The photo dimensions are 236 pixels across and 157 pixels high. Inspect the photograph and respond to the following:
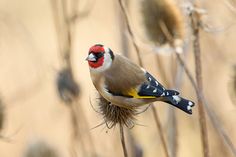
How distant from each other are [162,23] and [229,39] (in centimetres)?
77

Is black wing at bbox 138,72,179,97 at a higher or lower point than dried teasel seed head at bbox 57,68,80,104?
lower

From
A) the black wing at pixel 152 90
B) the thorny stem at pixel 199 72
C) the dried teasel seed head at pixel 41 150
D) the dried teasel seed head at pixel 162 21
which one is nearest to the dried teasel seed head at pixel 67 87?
the dried teasel seed head at pixel 41 150

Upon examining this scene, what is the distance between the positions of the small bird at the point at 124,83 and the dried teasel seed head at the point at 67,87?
902mm

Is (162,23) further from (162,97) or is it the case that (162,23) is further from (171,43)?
(162,97)

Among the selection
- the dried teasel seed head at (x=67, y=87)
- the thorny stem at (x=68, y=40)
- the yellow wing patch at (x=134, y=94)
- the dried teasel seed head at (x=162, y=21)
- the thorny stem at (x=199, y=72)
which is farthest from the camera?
the dried teasel seed head at (x=67, y=87)

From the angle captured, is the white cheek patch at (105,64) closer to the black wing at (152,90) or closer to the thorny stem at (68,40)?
the black wing at (152,90)

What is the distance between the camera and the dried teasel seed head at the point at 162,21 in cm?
322

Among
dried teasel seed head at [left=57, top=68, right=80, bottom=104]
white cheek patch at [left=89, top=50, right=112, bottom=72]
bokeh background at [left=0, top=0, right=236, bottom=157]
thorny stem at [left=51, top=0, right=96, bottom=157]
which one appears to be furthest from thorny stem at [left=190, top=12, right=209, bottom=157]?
dried teasel seed head at [left=57, top=68, right=80, bottom=104]

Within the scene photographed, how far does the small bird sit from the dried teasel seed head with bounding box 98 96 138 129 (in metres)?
0.06

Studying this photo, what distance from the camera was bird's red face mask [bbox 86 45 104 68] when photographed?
254 cm

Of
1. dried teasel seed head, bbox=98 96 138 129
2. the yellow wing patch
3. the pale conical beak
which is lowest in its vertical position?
dried teasel seed head, bbox=98 96 138 129

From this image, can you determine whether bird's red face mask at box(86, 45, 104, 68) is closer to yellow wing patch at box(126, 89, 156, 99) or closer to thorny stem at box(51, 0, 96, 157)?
yellow wing patch at box(126, 89, 156, 99)

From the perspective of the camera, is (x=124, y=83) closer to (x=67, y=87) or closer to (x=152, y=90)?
(x=152, y=90)

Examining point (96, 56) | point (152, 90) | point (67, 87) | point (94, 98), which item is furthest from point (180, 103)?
point (67, 87)
